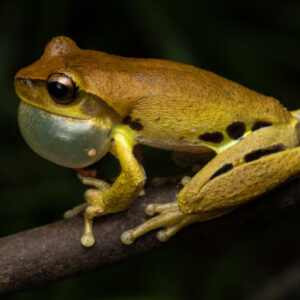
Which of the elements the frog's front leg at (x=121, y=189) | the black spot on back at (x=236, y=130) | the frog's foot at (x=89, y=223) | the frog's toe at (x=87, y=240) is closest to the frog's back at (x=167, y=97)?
the black spot on back at (x=236, y=130)

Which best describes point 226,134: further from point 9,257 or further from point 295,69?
point 295,69

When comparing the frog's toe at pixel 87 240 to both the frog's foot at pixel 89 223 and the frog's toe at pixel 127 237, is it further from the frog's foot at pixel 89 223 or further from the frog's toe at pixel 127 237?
the frog's toe at pixel 127 237

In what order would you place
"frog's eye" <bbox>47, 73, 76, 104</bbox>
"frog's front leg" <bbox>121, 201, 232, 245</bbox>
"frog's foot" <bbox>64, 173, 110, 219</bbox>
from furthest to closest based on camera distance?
1. "frog's foot" <bbox>64, 173, 110, 219</bbox>
2. "frog's front leg" <bbox>121, 201, 232, 245</bbox>
3. "frog's eye" <bbox>47, 73, 76, 104</bbox>

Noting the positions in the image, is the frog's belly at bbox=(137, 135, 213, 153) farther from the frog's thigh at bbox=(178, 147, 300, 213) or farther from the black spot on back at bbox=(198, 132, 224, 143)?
the frog's thigh at bbox=(178, 147, 300, 213)

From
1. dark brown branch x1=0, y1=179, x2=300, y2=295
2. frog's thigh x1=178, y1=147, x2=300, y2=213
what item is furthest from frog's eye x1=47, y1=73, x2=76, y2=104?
frog's thigh x1=178, y1=147, x2=300, y2=213

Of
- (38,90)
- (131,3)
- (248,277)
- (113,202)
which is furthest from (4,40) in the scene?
(248,277)

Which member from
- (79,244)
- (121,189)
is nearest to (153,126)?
(121,189)
